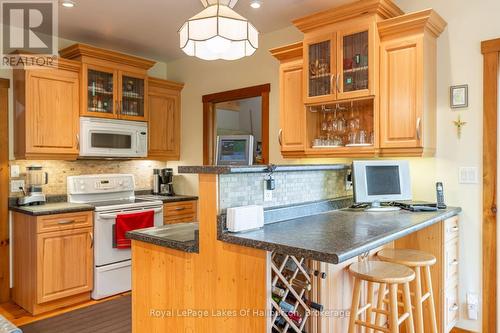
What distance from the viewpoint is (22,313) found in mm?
3266

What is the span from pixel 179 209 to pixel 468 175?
296cm

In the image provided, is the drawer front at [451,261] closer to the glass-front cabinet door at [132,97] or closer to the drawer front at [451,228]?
the drawer front at [451,228]

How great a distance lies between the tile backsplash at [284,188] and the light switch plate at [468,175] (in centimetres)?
86

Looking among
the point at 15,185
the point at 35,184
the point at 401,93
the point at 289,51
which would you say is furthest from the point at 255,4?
the point at 15,185

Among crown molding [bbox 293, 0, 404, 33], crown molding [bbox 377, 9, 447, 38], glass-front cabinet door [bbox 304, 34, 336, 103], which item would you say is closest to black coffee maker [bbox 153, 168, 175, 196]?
glass-front cabinet door [bbox 304, 34, 336, 103]

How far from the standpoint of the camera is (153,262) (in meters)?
2.04

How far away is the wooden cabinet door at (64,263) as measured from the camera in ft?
10.5

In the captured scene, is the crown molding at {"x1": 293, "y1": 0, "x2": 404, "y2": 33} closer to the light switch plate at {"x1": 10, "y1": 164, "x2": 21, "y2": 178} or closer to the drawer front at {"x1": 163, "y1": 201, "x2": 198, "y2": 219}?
the drawer front at {"x1": 163, "y1": 201, "x2": 198, "y2": 219}

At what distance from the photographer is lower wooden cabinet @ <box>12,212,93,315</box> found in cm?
318

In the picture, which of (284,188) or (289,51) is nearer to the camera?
(284,188)

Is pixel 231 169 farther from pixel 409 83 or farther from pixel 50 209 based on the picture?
pixel 50 209

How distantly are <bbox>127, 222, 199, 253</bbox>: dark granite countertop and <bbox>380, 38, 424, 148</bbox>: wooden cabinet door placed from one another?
1.61 metres

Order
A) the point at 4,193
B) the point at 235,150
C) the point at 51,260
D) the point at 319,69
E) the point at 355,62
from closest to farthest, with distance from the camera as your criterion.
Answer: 1. the point at 235,150
2. the point at 355,62
3. the point at 319,69
4. the point at 51,260
5. the point at 4,193

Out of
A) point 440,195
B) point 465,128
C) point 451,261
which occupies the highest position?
point 465,128
